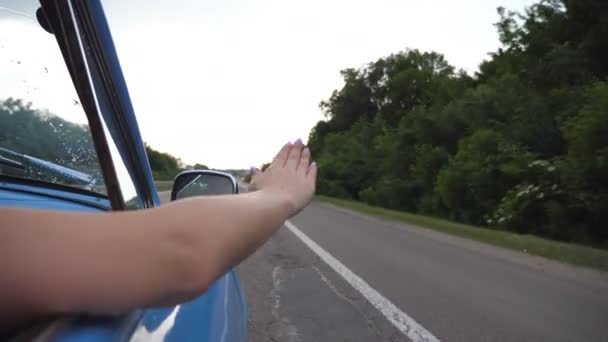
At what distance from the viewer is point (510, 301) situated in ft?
18.4

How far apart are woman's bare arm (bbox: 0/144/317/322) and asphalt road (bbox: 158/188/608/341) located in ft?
12.4

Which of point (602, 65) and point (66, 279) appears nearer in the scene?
point (66, 279)

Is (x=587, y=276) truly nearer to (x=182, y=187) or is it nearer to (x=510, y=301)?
(x=510, y=301)

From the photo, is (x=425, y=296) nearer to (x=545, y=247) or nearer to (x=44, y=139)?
(x=44, y=139)

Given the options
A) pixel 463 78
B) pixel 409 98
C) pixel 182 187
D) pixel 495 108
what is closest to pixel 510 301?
pixel 182 187

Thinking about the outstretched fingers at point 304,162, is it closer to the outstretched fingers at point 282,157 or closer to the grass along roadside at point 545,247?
the outstretched fingers at point 282,157

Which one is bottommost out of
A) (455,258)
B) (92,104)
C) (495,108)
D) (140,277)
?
(455,258)

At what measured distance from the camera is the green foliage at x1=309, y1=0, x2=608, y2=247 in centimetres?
1368

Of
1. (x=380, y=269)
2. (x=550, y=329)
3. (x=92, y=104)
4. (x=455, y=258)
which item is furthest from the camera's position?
(x=455, y=258)

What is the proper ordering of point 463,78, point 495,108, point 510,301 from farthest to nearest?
point 463,78, point 495,108, point 510,301

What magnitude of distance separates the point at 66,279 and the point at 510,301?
5675 mm

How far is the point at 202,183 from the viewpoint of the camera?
188cm

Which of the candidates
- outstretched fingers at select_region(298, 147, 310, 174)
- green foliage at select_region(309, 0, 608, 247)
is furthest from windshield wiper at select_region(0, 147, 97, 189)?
green foliage at select_region(309, 0, 608, 247)

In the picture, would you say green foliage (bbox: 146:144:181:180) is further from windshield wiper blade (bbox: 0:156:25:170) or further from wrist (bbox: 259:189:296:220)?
wrist (bbox: 259:189:296:220)
